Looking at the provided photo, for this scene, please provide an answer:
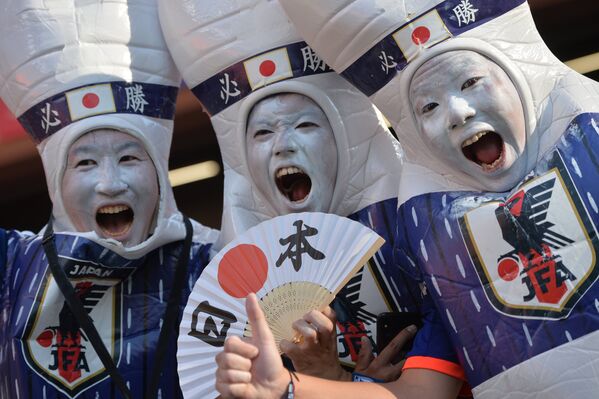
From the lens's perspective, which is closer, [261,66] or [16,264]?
[261,66]

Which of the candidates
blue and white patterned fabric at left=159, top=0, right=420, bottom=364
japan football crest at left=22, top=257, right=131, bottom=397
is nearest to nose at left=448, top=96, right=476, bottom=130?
blue and white patterned fabric at left=159, top=0, right=420, bottom=364

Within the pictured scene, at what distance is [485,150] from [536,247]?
288 mm

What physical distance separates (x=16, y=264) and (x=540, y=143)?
5.57ft

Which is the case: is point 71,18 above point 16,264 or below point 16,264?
above

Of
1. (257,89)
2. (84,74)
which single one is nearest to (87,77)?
(84,74)

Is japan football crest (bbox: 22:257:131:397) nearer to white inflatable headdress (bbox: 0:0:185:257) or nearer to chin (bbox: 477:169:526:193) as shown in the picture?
white inflatable headdress (bbox: 0:0:185:257)

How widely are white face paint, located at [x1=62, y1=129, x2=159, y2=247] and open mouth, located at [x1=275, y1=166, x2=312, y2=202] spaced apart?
46 centimetres

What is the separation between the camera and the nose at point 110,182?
116 inches

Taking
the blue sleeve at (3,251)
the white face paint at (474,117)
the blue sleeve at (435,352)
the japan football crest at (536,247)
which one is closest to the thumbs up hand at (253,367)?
the blue sleeve at (435,352)

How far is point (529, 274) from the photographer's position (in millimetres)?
2279

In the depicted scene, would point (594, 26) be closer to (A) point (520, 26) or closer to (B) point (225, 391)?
(A) point (520, 26)

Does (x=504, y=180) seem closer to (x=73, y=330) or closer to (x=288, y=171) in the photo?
(x=288, y=171)

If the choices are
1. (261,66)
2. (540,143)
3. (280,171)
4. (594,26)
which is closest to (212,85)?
(261,66)

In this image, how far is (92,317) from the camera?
2994 millimetres
